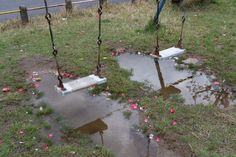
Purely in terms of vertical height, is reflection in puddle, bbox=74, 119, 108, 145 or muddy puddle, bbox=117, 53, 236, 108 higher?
muddy puddle, bbox=117, 53, 236, 108

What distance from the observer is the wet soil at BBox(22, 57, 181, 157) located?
3.96m

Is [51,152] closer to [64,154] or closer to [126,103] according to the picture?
[64,154]

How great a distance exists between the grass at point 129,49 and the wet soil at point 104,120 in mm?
202

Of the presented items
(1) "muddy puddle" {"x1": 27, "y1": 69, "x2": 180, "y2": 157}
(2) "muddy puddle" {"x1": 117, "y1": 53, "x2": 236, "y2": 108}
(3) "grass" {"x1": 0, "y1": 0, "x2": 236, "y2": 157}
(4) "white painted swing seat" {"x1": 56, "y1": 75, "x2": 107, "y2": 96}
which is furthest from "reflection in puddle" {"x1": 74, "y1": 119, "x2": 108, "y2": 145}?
(2) "muddy puddle" {"x1": 117, "y1": 53, "x2": 236, "y2": 108}

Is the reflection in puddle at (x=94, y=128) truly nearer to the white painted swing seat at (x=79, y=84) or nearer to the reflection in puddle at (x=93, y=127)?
the reflection in puddle at (x=93, y=127)

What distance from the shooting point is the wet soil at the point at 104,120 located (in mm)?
3961

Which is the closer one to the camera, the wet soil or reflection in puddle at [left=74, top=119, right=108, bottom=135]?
the wet soil

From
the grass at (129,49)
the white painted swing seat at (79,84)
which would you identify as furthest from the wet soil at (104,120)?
the white painted swing seat at (79,84)

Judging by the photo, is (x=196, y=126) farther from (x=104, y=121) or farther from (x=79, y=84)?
(x=79, y=84)

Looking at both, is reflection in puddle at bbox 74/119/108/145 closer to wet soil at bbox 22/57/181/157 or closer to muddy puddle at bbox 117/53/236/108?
wet soil at bbox 22/57/181/157

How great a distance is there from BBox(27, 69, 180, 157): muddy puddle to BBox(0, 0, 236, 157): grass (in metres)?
0.20

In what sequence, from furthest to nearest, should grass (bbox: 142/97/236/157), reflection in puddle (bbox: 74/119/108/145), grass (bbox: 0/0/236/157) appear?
1. reflection in puddle (bbox: 74/119/108/145)
2. grass (bbox: 0/0/236/157)
3. grass (bbox: 142/97/236/157)

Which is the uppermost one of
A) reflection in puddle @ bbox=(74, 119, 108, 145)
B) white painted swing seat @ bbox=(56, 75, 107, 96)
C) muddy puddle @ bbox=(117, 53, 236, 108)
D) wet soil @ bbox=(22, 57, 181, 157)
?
white painted swing seat @ bbox=(56, 75, 107, 96)

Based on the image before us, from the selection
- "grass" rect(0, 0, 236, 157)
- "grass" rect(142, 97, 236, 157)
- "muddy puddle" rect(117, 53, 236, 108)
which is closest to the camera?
"grass" rect(142, 97, 236, 157)
